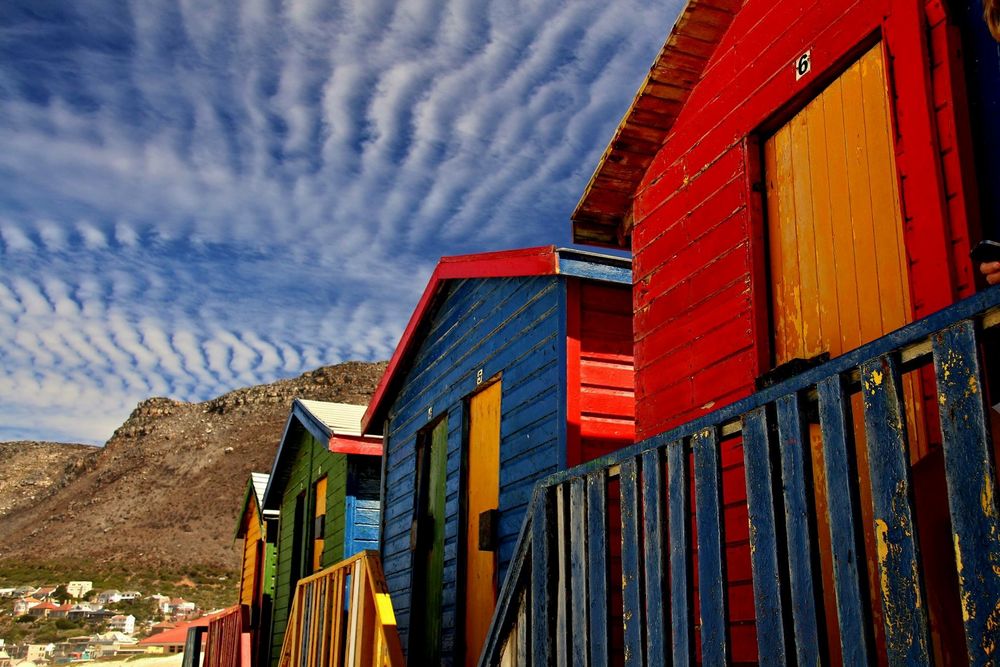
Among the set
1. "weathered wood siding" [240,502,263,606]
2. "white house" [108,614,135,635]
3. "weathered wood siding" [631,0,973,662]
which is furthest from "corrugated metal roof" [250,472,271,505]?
"white house" [108,614,135,635]

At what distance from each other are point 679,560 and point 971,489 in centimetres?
105

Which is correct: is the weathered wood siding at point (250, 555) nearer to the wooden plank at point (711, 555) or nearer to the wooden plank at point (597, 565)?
the wooden plank at point (597, 565)

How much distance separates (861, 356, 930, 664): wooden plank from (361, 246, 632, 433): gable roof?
4682 millimetres

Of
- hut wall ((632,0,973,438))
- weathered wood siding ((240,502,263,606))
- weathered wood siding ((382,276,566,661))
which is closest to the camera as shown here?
hut wall ((632,0,973,438))

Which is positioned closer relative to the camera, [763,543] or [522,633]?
[763,543]

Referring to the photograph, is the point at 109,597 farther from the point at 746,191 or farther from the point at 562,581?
the point at 562,581

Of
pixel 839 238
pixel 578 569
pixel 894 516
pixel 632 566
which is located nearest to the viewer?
pixel 894 516

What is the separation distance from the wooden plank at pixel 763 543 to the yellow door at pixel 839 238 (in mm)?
1053

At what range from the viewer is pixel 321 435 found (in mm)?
Result: 12562

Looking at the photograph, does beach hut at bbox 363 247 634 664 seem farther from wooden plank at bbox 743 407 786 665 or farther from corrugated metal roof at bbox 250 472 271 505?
corrugated metal roof at bbox 250 472 271 505

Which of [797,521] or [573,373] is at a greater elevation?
[573,373]

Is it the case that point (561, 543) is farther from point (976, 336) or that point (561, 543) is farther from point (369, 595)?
point (369, 595)

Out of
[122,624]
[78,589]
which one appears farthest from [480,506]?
[78,589]

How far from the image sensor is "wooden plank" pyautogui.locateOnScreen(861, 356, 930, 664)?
1949 millimetres
